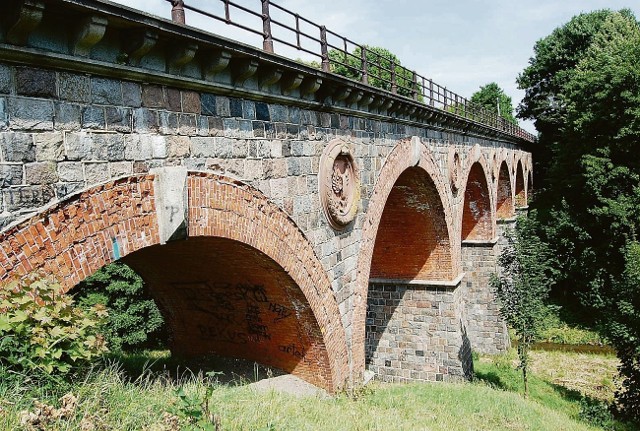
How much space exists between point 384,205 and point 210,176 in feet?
20.9

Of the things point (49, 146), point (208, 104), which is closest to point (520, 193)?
point (208, 104)

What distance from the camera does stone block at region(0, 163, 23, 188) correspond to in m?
3.72

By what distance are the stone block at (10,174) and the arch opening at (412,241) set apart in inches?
410

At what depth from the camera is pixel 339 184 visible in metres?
8.34

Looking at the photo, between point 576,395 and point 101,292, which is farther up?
point 101,292

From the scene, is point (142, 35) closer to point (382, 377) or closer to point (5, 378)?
point (5, 378)

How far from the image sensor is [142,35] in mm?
4418

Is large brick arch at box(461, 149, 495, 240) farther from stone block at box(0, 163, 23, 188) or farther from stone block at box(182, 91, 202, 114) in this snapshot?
stone block at box(0, 163, 23, 188)

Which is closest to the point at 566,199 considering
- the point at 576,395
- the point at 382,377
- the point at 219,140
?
the point at 576,395

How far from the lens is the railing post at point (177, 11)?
498 cm

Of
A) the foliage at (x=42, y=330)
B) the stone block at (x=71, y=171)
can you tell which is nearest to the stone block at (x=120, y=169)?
the stone block at (x=71, y=171)

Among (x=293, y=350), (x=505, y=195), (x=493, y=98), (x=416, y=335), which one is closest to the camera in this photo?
(x=293, y=350)

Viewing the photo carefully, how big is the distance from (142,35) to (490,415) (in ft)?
28.0

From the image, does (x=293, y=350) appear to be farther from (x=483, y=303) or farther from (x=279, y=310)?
(x=483, y=303)
